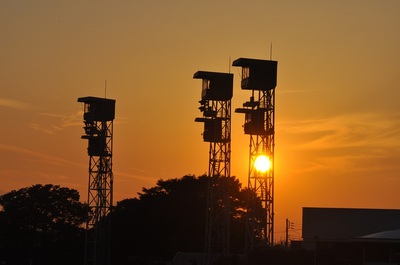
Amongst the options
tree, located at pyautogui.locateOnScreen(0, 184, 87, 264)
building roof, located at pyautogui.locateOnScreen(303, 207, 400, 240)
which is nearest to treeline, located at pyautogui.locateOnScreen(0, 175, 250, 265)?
tree, located at pyautogui.locateOnScreen(0, 184, 87, 264)

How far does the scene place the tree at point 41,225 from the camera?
112188 mm

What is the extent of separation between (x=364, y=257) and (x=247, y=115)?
15.5 metres

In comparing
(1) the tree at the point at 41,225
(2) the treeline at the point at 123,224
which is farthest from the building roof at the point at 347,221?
(1) the tree at the point at 41,225

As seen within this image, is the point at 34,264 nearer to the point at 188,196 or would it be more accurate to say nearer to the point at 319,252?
the point at 188,196

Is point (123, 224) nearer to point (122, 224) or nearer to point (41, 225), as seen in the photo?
A: point (122, 224)

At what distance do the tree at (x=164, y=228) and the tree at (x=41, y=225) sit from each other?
5.28 meters

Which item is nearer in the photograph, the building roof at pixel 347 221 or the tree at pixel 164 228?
the building roof at pixel 347 221

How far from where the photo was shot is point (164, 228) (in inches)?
4370

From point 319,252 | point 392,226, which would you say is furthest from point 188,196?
point 319,252

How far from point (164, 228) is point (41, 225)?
→ 52.3 feet

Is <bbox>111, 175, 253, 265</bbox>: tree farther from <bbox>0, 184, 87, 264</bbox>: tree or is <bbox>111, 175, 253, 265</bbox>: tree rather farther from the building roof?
the building roof

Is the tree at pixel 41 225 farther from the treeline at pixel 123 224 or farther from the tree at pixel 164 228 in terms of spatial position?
the tree at pixel 164 228

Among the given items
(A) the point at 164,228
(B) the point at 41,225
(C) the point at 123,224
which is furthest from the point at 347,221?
(B) the point at 41,225

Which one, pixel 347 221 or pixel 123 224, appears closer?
pixel 347 221
